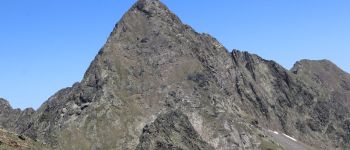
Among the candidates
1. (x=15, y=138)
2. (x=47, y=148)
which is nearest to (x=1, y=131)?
(x=15, y=138)

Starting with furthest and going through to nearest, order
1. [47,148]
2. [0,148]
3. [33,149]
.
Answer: [47,148]
[33,149]
[0,148]

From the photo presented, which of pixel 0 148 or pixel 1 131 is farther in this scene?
pixel 1 131

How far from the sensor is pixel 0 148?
34375mm

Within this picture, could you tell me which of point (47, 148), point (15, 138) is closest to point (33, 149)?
point (15, 138)

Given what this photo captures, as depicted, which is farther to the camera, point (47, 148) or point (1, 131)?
point (47, 148)

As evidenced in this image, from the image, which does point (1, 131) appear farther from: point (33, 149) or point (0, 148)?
point (0, 148)

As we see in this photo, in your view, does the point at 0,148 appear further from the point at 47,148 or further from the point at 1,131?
the point at 47,148

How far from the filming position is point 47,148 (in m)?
44.2

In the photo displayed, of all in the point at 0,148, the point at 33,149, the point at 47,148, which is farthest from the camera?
the point at 47,148

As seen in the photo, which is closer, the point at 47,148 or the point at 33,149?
the point at 33,149

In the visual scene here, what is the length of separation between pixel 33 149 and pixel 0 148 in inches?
202

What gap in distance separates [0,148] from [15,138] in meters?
5.87

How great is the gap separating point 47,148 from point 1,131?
17.1 feet

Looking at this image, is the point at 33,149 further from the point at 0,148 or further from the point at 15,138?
the point at 0,148
